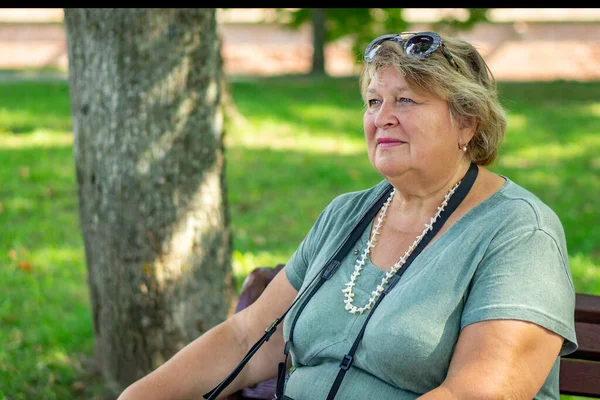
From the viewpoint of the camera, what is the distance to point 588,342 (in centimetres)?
256

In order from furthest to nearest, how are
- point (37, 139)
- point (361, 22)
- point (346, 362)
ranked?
point (361, 22) < point (37, 139) < point (346, 362)

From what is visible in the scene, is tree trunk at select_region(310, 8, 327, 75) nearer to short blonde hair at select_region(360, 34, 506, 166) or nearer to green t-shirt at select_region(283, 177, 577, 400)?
short blonde hair at select_region(360, 34, 506, 166)

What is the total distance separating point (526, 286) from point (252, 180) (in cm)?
565

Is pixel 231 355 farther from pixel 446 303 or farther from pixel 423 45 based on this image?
pixel 423 45

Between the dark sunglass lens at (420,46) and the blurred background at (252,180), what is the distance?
0.53m

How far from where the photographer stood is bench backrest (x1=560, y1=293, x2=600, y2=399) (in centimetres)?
256

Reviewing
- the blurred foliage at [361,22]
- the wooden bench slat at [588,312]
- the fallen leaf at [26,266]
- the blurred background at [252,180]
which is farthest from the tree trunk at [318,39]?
the wooden bench slat at [588,312]

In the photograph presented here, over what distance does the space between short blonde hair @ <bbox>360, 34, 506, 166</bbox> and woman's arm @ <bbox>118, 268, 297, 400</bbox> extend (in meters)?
0.75

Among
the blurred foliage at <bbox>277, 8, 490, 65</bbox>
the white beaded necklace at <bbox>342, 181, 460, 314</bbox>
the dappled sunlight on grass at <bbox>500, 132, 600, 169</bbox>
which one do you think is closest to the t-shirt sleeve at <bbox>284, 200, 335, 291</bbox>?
the white beaded necklace at <bbox>342, 181, 460, 314</bbox>

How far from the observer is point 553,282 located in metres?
2.05

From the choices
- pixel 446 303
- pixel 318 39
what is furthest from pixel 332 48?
pixel 446 303

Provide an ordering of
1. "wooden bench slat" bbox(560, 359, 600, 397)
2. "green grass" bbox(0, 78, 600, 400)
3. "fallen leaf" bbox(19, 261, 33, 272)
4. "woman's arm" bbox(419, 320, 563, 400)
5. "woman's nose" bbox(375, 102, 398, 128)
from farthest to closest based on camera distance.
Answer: "fallen leaf" bbox(19, 261, 33, 272) < "green grass" bbox(0, 78, 600, 400) < "wooden bench slat" bbox(560, 359, 600, 397) < "woman's nose" bbox(375, 102, 398, 128) < "woman's arm" bbox(419, 320, 563, 400)

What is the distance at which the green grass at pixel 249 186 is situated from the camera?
4613mm

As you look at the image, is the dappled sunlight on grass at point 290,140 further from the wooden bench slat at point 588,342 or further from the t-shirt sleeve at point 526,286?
the t-shirt sleeve at point 526,286
